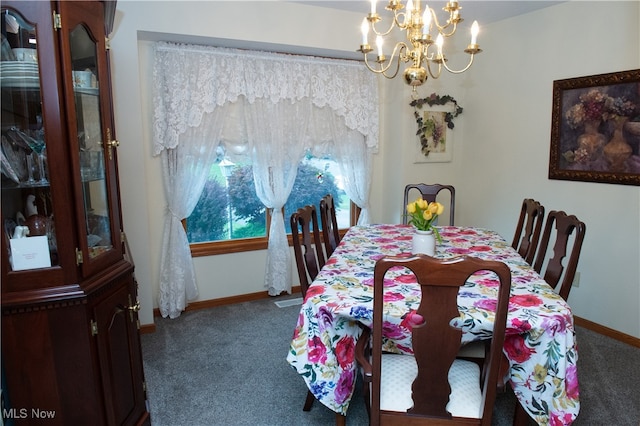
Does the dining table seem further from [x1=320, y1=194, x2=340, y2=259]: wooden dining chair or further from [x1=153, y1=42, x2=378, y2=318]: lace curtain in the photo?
[x1=153, y1=42, x2=378, y2=318]: lace curtain

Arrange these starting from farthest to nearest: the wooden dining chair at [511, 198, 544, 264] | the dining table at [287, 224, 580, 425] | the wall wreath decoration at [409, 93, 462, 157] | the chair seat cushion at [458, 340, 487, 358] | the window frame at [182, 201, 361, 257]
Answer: the wall wreath decoration at [409, 93, 462, 157], the window frame at [182, 201, 361, 257], the wooden dining chair at [511, 198, 544, 264], the chair seat cushion at [458, 340, 487, 358], the dining table at [287, 224, 580, 425]

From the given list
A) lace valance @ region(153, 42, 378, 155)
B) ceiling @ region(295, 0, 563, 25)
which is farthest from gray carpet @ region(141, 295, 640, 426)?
ceiling @ region(295, 0, 563, 25)

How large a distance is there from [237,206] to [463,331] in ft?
8.13

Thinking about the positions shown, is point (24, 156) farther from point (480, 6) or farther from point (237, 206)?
point (480, 6)

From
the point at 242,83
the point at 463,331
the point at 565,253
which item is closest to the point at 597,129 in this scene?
the point at 565,253

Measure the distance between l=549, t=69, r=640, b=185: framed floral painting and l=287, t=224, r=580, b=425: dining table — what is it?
1453 millimetres

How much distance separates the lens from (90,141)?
1.58 meters

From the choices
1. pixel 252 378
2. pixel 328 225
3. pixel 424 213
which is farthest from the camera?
pixel 328 225

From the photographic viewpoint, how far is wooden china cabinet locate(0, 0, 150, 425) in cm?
135

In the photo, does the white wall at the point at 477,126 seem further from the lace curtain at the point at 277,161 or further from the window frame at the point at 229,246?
the lace curtain at the point at 277,161

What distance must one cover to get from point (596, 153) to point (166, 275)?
11.1ft

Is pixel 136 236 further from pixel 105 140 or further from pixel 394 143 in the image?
pixel 394 143

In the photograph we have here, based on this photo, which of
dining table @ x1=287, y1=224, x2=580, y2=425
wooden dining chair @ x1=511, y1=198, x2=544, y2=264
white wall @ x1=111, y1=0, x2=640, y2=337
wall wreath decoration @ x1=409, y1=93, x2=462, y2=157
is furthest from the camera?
wall wreath decoration @ x1=409, y1=93, x2=462, y2=157

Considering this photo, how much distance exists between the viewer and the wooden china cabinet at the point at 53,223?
1350 mm
